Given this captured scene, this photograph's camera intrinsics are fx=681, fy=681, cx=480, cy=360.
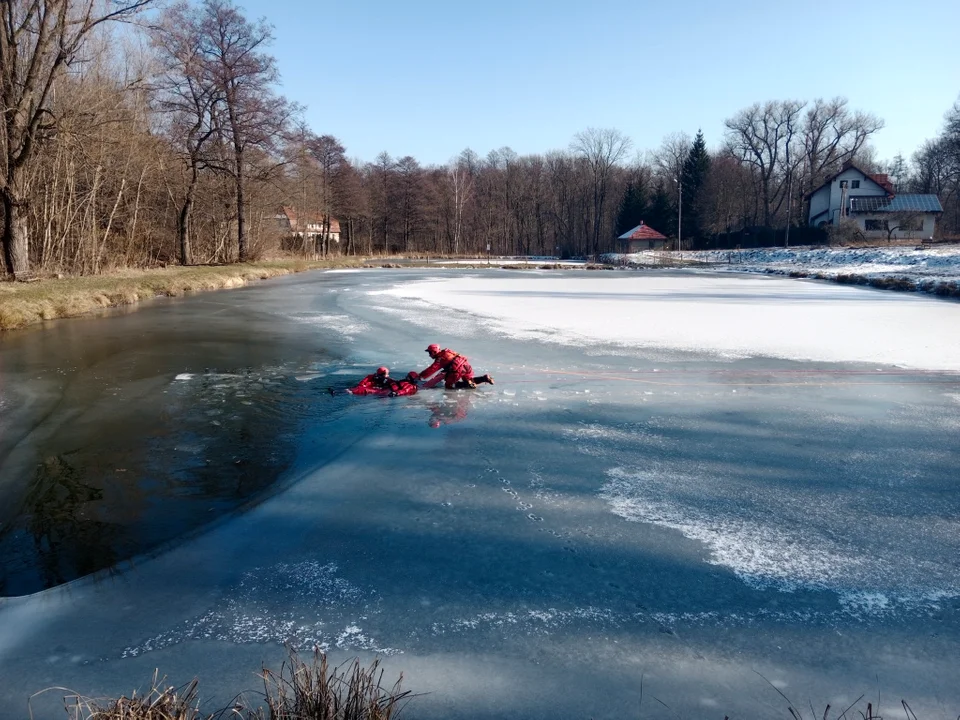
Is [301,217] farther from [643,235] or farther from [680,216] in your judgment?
[680,216]

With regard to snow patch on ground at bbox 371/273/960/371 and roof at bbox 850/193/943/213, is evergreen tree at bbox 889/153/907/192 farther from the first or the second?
snow patch on ground at bbox 371/273/960/371

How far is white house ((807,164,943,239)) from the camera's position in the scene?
46.8 metres

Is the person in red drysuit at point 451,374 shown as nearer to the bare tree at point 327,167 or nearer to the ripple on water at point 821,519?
the ripple on water at point 821,519

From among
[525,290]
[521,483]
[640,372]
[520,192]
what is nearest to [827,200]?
[520,192]

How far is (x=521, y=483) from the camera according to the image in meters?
4.27

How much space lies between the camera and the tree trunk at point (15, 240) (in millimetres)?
14773

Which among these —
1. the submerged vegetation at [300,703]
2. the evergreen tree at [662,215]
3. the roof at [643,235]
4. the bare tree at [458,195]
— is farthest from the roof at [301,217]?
the submerged vegetation at [300,703]

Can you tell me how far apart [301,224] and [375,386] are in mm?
53651

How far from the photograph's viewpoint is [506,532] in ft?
11.5

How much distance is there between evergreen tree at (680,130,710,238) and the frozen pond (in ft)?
182

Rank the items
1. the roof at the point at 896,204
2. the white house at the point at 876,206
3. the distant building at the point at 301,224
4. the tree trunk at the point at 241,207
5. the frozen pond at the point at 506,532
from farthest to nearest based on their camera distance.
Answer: the roof at the point at 896,204
the distant building at the point at 301,224
the white house at the point at 876,206
the tree trunk at the point at 241,207
the frozen pond at the point at 506,532

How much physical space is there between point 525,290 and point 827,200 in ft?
137

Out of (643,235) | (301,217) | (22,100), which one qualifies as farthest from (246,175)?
(643,235)

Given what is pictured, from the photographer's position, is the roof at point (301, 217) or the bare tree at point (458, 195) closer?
the roof at point (301, 217)
